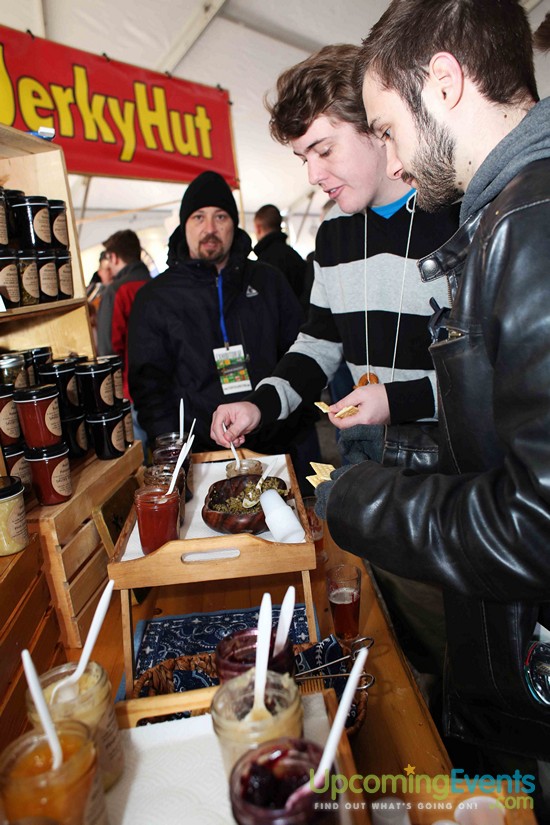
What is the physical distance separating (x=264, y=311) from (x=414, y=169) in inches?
71.2

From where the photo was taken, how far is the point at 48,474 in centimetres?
134

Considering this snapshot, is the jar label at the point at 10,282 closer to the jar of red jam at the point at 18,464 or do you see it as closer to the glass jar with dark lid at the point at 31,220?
the glass jar with dark lid at the point at 31,220

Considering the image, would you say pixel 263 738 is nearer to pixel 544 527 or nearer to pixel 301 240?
pixel 544 527

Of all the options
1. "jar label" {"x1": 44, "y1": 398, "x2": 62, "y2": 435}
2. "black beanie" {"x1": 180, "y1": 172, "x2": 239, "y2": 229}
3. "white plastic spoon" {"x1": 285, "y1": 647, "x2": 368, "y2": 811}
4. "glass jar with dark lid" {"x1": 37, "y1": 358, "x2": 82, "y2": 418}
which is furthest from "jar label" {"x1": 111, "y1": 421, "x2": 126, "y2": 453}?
"black beanie" {"x1": 180, "y1": 172, "x2": 239, "y2": 229}

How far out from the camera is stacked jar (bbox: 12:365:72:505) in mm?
1348

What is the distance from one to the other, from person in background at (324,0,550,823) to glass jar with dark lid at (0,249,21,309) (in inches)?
37.8

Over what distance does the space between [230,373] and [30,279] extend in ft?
3.86

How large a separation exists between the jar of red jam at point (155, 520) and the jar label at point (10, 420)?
1.36 ft

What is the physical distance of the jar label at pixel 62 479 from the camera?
4.43 feet

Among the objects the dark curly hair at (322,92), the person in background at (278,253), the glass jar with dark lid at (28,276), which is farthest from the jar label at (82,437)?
the person in background at (278,253)

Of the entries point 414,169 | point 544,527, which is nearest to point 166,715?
point 544,527

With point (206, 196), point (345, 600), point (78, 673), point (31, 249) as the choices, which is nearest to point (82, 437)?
point (31, 249)

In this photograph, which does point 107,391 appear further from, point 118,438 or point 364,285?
point 364,285

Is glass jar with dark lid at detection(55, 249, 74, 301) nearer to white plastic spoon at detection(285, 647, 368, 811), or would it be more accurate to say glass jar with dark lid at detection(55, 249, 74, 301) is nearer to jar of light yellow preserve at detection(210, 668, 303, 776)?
jar of light yellow preserve at detection(210, 668, 303, 776)
